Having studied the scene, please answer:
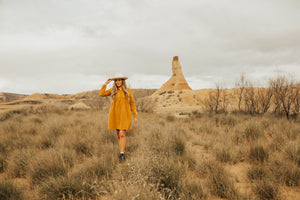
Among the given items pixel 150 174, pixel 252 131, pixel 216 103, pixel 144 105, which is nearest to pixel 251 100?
pixel 216 103

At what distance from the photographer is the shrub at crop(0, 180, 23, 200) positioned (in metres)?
2.27

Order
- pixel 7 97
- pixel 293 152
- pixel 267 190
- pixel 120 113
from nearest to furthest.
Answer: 1. pixel 267 190
2. pixel 293 152
3. pixel 120 113
4. pixel 7 97

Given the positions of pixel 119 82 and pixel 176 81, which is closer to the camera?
pixel 119 82

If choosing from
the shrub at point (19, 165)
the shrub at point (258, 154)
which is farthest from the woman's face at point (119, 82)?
the shrub at point (258, 154)

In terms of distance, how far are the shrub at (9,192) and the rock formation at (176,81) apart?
45489mm

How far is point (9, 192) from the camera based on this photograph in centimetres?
235

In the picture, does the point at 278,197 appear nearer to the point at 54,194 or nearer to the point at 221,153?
the point at 221,153

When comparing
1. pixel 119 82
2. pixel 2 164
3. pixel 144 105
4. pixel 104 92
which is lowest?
pixel 2 164

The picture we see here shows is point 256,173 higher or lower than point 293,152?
lower

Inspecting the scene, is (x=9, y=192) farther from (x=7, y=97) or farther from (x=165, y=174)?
(x=7, y=97)

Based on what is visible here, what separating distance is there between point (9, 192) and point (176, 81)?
48188 millimetres

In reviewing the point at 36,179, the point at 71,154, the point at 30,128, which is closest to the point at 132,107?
the point at 71,154

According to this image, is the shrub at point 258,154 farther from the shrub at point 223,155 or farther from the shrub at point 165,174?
the shrub at point 165,174

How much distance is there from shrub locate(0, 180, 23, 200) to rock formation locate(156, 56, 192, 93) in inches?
1791
